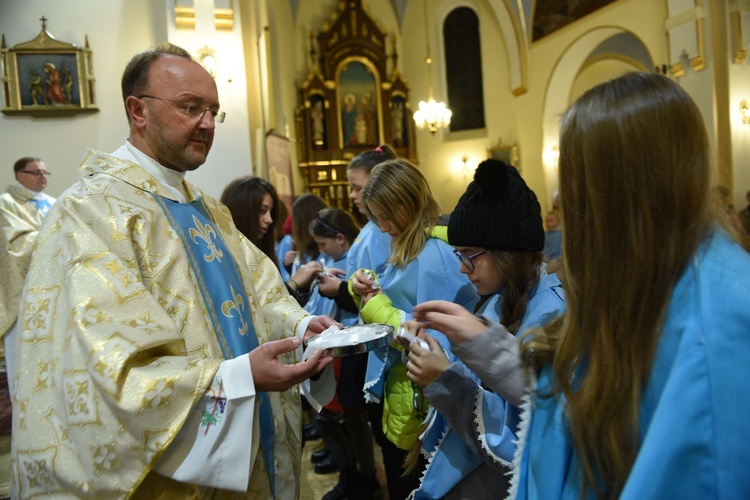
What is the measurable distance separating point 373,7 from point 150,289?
14460 mm

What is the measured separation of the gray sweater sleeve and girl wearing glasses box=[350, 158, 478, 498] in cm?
91

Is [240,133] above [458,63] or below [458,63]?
below

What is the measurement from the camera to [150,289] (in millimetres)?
1626

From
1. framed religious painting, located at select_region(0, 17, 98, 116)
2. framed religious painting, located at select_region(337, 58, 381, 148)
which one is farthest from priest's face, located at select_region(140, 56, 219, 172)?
framed religious painting, located at select_region(337, 58, 381, 148)

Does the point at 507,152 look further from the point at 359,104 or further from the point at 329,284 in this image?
the point at 329,284

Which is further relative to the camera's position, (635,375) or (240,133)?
(240,133)

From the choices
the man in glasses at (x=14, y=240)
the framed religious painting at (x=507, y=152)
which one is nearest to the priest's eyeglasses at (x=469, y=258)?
the man in glasses at (x=14, y=240)

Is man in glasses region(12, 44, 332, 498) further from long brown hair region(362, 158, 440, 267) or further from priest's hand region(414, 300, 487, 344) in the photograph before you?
long brown hair region(362, 158, 440, 267)

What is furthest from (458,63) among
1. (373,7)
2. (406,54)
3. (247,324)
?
(247,324)

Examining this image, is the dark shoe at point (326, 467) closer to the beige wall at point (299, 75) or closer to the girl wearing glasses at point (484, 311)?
the girl wearing glasses at point (484, 311)

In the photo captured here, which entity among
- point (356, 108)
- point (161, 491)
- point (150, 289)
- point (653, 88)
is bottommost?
point (161, 491)

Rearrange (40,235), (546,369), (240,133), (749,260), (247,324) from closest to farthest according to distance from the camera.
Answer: (749,260) → (546,369) → (40,235) → (247,324) → (240,133)

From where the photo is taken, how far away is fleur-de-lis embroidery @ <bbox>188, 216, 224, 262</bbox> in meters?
1.89

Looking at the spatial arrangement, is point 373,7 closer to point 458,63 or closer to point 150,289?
point 458,63
